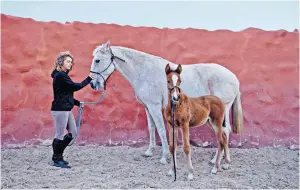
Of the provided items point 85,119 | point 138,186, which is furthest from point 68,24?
point 138,186

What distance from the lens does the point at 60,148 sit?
3.86m

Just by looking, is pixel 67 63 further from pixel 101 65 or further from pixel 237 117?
pixel 237 117

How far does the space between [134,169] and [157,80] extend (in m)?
1.17

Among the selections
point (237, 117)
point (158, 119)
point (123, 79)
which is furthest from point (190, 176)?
point (123, 79)

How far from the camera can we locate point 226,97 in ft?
14.0

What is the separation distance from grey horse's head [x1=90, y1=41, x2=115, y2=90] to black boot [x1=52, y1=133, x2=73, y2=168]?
Answer: 706 mm

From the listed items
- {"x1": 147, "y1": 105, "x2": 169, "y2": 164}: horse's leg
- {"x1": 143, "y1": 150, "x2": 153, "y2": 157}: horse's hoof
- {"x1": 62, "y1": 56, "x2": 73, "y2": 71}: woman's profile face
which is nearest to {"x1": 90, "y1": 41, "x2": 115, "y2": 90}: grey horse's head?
{"x1": 62, "y1": 56, "x2": 73, "y2": 71}: woman's profile face

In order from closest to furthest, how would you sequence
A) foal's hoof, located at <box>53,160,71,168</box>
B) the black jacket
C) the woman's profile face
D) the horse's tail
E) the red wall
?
1. the black jacket
2. the woman's profile face
3. foal's hoof, located at <box>53,160,71,168</box>
4. the horse's tail
5. the red wall

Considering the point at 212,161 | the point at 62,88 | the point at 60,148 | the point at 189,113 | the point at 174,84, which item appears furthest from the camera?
the point at 212,161

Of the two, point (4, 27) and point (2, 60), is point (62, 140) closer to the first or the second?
point (2, 60)

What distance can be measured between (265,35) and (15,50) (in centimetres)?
391

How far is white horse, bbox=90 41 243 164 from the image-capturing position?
4148 millimetres

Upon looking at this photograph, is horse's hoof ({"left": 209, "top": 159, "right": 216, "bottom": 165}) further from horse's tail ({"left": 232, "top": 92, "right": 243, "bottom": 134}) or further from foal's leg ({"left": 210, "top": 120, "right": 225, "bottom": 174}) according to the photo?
horse's tail ({"left": 232, "top": 92, "right": 243, "bottom": 134})

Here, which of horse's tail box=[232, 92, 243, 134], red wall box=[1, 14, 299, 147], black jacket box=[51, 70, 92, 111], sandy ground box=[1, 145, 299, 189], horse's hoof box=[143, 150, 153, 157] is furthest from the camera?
red wall box=[1, 14, 299, 147]
